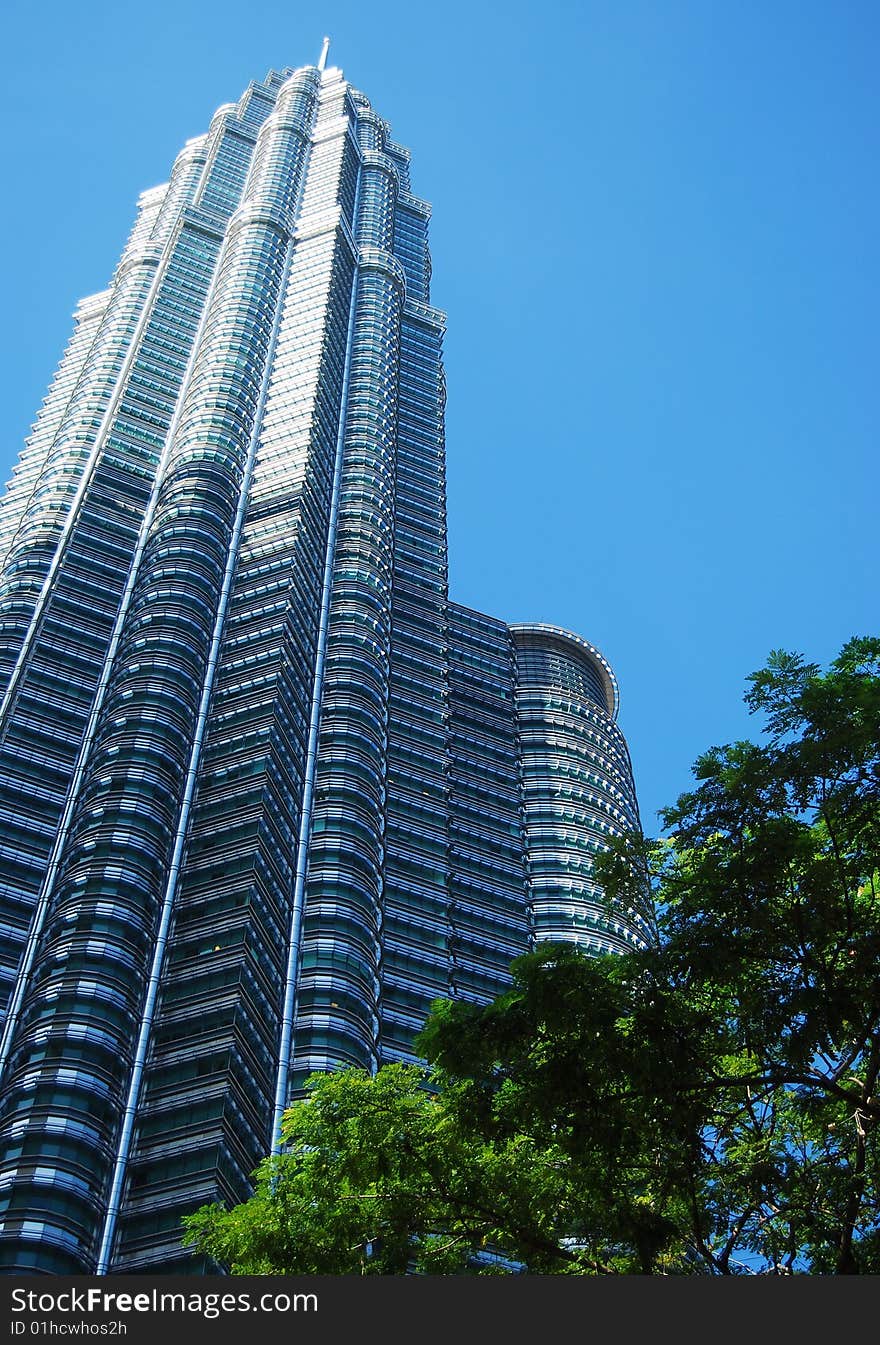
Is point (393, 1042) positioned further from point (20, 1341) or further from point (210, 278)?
point (210, 278)

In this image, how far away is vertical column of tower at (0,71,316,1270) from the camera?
67.9 meters

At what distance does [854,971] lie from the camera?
1944 centimetres

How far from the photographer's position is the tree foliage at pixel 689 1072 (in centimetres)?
1945

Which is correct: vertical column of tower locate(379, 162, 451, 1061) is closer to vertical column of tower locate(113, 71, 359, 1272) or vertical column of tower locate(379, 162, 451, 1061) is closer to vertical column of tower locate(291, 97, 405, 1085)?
vertical column of tower locate(291, 97, 405, 1085)

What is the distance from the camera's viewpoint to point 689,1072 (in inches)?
763

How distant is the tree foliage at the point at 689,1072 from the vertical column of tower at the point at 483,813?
6833cm

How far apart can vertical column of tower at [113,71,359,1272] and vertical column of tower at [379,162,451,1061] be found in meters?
9.15

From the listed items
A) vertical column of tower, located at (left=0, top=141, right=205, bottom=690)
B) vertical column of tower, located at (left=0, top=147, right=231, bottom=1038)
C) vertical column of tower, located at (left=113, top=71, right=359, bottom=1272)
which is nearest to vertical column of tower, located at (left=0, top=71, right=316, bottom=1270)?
vertical column of tower, located at (left=113, top=71, right=359, bottom=1272)

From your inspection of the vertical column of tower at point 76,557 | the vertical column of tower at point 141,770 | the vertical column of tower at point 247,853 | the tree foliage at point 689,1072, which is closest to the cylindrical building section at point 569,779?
the vertical column of tower at point 247,853

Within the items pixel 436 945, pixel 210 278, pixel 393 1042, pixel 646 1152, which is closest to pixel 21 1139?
pixel 393 1042

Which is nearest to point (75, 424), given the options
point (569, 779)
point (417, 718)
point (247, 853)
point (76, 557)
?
point (76, 557)

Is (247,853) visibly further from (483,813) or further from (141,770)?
(483,813)

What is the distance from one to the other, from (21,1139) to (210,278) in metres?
103

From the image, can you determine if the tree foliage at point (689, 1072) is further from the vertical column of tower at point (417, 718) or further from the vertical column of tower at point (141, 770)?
the vertical column of tower at point (417, 718)
